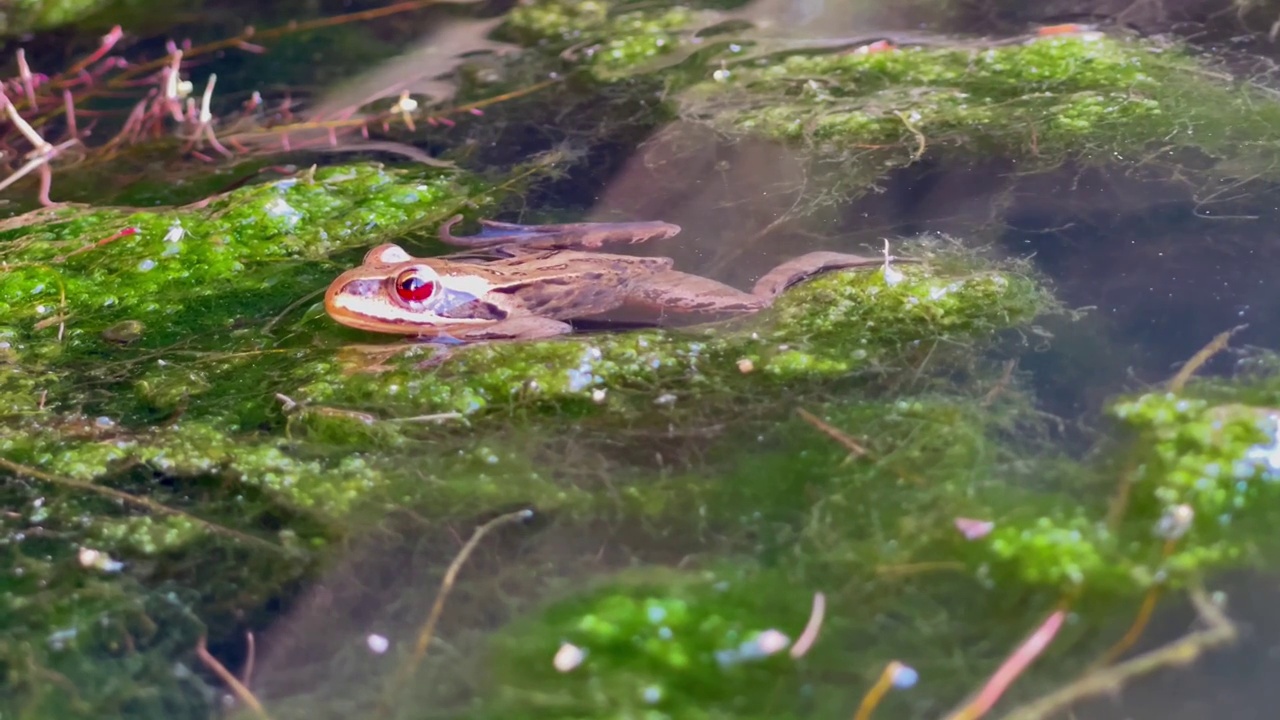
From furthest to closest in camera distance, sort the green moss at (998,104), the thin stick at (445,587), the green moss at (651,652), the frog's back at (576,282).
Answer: the green moss at (998,104) < the frog's back at (576,282) < the thin stick at (445,587) < the green moss at (651,652)

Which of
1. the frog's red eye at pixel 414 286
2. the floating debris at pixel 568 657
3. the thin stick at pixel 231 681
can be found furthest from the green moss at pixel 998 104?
the thin stick at pixel 231 681

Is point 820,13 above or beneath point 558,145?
above

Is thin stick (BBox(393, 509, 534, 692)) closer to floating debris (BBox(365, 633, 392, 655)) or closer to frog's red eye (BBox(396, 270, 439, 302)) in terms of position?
floating debris (BBox(365, 633, 392, 655))

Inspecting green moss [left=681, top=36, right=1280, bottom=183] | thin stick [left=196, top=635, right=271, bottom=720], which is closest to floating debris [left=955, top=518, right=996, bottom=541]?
thin stick [left=196, top=635, right=271, bottom=720]

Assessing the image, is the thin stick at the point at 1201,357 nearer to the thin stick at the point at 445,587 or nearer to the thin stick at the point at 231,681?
the thin stick at the point at 445,587

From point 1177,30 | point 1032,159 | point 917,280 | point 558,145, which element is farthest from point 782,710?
point 1177,30

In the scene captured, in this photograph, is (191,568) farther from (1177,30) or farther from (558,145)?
(1177,30)
